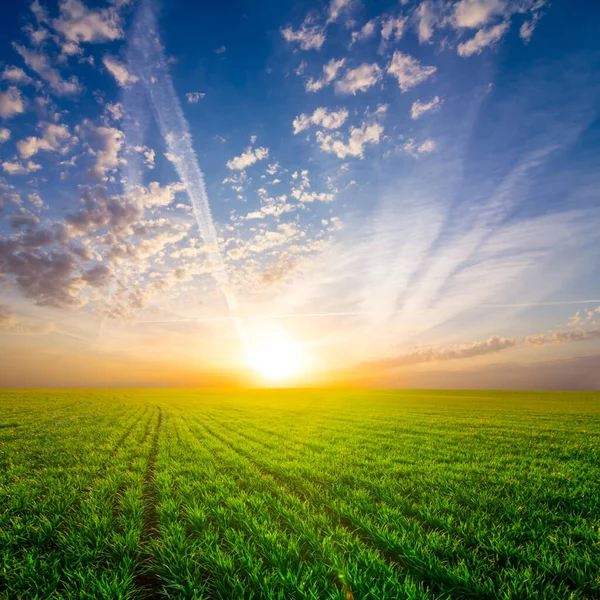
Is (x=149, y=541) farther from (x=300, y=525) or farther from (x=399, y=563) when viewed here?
(x=399, y=563)

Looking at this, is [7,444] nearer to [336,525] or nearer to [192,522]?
[192,522]

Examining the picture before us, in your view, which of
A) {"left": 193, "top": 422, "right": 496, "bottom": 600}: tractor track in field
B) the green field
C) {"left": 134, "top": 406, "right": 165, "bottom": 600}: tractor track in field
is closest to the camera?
{"left": 193, "top": 422, "right": 496, "bottom": 600}: tractor track in field

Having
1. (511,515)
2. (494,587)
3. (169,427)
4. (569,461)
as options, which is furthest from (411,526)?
(169,427)

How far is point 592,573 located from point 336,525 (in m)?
3.87

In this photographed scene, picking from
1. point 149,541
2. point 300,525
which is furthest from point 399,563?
point 149,541

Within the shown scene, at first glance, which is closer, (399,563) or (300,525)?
(399,563)

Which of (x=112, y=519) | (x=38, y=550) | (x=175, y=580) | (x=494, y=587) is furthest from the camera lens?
(x=112, y=519)

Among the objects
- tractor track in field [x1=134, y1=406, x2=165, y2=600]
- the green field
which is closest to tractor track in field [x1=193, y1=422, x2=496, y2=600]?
the green field

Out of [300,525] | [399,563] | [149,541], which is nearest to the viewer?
[399,563]

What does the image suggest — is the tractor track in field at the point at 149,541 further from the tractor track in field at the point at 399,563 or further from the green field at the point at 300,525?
the tractor track in field at the point at 399,563

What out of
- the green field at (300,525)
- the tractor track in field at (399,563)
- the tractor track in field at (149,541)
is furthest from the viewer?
the tractor track in field at (149,541)

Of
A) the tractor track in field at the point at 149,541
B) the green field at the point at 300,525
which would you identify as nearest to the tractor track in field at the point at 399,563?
the green field at the point at 300,525

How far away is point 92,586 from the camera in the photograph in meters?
4.20

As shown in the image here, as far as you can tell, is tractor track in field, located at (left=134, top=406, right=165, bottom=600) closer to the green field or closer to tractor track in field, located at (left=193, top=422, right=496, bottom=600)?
the green field
